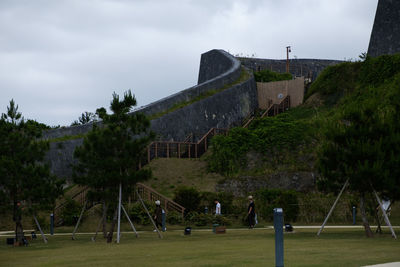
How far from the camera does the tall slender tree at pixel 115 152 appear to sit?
1900 centimetres

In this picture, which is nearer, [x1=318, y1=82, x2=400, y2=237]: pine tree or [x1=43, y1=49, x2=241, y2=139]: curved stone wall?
[x1=318, y1=82, x2=400, y2=237]: pine tree

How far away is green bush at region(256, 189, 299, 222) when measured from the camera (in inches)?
1099

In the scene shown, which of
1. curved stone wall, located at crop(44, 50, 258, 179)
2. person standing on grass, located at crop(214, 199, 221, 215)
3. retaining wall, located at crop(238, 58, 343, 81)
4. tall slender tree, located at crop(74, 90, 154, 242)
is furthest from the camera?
retaining wall, located at crop(238, 58, 343, 81)

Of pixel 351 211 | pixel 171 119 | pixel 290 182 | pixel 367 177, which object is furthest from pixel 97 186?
pixel 171 119

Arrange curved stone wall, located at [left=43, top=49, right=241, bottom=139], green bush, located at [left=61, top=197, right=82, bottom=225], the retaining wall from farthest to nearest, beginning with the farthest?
the retaining wall, curved stone wall, located at [left=43, top=49, right=241, bottom=139], green bush, located at [left=61, top=197, right=82, bottom=225]

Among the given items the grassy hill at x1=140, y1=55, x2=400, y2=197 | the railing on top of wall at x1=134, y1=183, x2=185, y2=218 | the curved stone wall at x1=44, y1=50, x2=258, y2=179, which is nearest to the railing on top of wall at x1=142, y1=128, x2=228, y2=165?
the grassy hill at x1=140, y1=55, x2=400, y2=197

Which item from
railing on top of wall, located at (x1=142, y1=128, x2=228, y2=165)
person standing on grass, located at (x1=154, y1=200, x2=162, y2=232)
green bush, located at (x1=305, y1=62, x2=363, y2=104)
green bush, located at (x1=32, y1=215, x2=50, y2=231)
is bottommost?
green bush, located at (x1=32, y1=215, x2=50, y2=231)

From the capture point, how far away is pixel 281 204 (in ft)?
91.7

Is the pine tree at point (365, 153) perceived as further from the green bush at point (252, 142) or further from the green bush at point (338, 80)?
the green bush at point (338, 80)

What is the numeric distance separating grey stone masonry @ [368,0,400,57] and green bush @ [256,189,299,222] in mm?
24393

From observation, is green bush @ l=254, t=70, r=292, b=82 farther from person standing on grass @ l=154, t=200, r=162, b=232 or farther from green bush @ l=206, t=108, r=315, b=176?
person standing on grass @ l=154, t=200, r=162, b=232

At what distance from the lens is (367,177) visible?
17516 mm

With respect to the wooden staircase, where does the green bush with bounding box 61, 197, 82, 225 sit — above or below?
below

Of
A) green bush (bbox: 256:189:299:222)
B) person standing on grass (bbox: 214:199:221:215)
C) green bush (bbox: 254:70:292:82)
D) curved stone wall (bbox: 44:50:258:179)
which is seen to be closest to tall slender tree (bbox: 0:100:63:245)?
person standing on grass (bbox: 214:199:221:215)
